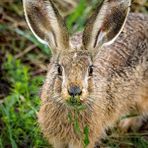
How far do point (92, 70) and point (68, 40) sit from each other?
0.81 feet

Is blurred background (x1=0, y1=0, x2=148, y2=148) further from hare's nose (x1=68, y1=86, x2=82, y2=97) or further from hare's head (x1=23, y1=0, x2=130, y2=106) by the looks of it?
hare's nose (x1=68, y1=86, x2=82, y2=97)

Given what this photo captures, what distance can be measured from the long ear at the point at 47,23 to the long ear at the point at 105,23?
15cm

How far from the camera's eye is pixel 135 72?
17.6 ft

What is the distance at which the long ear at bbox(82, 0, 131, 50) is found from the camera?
453 centimetres

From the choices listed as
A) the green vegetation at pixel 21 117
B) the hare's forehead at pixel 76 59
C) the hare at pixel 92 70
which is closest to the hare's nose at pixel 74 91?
the hare at pixel 92 70

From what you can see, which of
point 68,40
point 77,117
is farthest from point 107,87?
point 68,40

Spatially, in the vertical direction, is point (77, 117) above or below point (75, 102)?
below

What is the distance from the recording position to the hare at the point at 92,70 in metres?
4.47

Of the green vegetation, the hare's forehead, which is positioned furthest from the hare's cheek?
the green vegetation

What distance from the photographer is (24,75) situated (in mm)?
5645

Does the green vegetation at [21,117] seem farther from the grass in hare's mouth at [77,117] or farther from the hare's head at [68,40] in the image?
the hare's head at [68,40]

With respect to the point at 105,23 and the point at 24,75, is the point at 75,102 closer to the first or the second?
the point at 105,23

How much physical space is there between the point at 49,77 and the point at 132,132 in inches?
49.1

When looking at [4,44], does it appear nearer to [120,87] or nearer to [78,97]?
[120,87]
